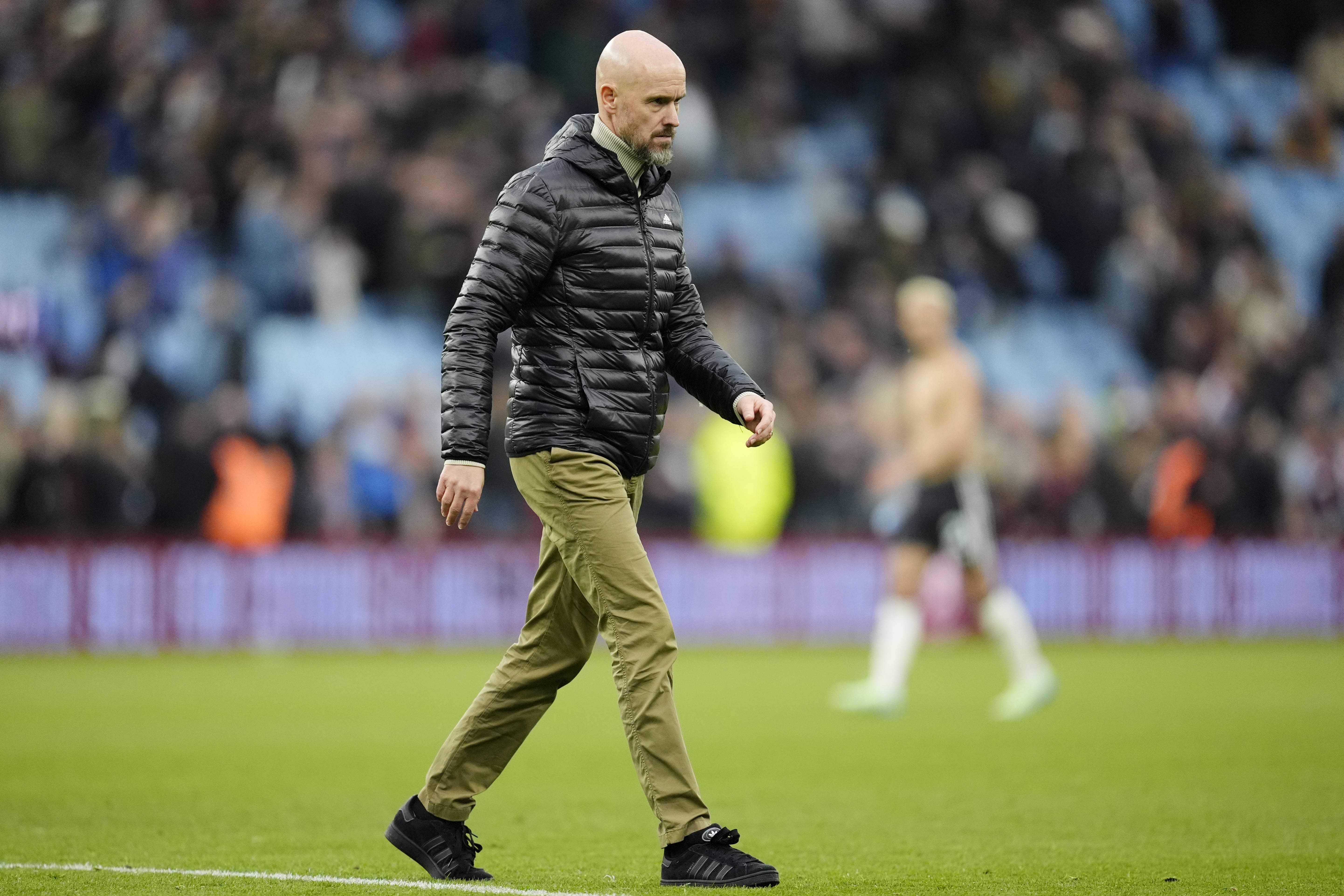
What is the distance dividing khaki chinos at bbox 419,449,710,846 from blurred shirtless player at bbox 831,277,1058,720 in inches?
259

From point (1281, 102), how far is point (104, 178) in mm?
17292

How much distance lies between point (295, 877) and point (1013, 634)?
742 cm

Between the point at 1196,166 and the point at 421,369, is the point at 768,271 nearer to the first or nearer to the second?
the point at 421,369

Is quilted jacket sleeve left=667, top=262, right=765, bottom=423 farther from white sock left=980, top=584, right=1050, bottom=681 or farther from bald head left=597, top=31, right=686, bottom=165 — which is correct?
white sock left=980, top=584, right=1050, bottom=681

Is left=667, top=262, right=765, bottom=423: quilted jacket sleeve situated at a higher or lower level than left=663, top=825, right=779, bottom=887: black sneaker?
higher

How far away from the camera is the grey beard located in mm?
5926

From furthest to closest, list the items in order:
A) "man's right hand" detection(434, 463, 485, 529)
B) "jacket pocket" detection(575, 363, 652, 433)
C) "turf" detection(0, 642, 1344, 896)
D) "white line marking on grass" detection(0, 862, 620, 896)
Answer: "turf" detection(0, 642, 1344, 896)
"jacket pocket" detection(575, 363, 652, 433)
"white line marking on grass" detection(0, 862, 620, 896)
"man's right hand" detection(434, 463, 485, 529)

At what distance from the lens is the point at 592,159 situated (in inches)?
234

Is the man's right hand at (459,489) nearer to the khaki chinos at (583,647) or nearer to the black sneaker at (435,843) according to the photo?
the khaki chinos at (583,647)

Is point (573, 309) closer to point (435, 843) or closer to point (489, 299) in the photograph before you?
point (489, 299)

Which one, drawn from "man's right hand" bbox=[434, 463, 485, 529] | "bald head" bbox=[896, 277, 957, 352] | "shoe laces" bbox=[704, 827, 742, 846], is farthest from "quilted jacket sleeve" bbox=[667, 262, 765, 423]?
"bald head" bbox=[896, 277, 957, 352]

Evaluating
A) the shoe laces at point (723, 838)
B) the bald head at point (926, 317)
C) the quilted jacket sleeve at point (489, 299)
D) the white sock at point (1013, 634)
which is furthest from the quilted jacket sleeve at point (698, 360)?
the white sock at point (1013, 634)

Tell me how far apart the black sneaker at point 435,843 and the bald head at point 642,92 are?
211cm

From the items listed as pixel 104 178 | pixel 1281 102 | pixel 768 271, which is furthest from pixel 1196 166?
pixel 104 178
